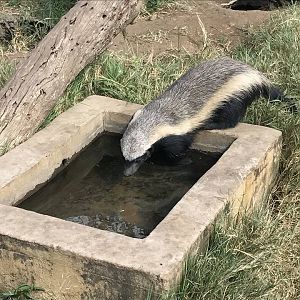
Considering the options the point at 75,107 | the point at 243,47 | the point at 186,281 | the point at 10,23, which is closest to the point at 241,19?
the point at 243,47

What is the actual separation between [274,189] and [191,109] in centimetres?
84


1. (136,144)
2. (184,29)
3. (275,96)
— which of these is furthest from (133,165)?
(184,29)

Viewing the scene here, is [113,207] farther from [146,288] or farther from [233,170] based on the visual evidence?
[146,288]

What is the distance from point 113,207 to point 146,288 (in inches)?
47.0

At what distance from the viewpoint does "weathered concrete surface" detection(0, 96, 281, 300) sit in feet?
10.2

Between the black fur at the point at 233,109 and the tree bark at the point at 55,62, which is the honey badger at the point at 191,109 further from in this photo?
the tree bark at the point at 55,62

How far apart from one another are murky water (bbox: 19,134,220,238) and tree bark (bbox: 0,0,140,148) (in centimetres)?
49

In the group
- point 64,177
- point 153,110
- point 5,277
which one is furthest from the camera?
point 153,110

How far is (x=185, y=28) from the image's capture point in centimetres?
712

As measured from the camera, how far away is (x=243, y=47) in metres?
6.44

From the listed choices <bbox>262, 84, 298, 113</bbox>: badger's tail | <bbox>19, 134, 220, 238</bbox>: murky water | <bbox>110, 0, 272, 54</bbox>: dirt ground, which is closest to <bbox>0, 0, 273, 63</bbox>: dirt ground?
<bbox>110, 0, 272, 54</bbox>: dirt ground

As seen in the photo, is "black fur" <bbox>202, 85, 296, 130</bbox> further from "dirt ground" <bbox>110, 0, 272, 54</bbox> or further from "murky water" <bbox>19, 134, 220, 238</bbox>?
"dirt ground" <bbox>110, 0, 272, 54</bbox>

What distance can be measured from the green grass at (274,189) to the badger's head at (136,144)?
2.54 ft

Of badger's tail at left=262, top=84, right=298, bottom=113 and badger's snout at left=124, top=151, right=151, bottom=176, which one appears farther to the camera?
badger's tail at left=262, top=84, right=298, bottom=113
